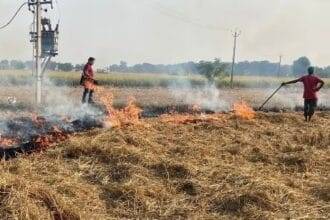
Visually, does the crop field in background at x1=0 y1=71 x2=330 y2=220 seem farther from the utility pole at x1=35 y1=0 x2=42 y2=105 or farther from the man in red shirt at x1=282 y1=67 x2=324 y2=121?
the utility pole at x1=35 y1=0 x2=42 y2=105

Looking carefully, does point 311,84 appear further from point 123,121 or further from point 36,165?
point 36,165

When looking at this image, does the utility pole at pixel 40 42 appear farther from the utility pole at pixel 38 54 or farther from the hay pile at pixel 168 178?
the hay pile at pixel 168 178

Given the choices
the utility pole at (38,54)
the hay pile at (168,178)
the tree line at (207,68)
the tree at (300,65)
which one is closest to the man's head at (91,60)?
the utility pole at (38,54)

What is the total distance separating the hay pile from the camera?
19.9ft

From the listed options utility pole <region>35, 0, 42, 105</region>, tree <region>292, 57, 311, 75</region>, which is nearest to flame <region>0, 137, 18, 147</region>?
utility pole <region>35, 0, 42, 105</region>

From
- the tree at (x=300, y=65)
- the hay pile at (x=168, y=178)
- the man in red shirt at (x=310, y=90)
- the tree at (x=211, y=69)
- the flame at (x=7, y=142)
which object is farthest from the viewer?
the tree at (x=300, y=65)

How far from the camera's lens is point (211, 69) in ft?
150

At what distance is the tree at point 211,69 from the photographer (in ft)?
148

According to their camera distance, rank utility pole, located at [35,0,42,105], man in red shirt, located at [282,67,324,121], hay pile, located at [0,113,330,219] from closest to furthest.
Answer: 1. hay pile, located at [0,113,330,219]
2. man in red shirt, located at [282,67,324,121]
3. utility pole, located at [35,0,42,105]

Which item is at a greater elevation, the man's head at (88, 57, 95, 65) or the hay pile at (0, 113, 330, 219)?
the man's head at (88, 57, 95, 65)

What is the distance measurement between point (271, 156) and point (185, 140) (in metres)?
1.76

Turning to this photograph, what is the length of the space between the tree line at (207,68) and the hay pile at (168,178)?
3481 cm

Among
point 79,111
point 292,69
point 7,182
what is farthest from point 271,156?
point 292,69

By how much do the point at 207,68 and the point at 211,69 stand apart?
1.21 feet
